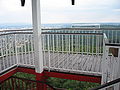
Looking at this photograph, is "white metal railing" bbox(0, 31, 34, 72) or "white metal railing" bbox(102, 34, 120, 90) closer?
"white metal railing" bbox(102, 34, 120, 90)

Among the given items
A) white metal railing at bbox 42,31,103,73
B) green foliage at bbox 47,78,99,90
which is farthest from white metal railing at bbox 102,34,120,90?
green foliage at bbox 47,78,99,90

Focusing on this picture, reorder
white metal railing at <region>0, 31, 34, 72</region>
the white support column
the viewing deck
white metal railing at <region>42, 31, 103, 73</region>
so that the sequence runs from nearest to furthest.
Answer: the white support column, the viewing deck, white metal railing at <region>42, 31, 103, 73</region>, white metal railing at <region>0, 31, 34, 72</region>

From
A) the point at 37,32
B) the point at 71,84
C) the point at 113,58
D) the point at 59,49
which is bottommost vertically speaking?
the point at 71,84

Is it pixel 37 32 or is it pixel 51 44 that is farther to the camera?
pixel 51 44

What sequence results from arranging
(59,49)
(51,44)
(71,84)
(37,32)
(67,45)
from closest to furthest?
(37,32) < (51,44) < (67,45) < (59,49) < (71,84)

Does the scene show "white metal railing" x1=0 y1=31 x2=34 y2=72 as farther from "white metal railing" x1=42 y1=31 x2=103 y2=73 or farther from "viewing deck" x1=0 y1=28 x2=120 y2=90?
"white metal railing" x1=42 y1=31 x2=103 y2=73

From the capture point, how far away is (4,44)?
417 cm

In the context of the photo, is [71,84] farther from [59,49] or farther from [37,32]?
[37,32]

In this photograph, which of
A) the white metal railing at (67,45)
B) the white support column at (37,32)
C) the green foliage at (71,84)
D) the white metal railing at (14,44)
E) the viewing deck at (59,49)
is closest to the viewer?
the white support column at (37,32)

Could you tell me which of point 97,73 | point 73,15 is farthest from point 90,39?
point 73,15

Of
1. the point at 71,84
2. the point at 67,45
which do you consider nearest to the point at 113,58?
the point at 67,45

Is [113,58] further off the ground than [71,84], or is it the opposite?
[113,58]

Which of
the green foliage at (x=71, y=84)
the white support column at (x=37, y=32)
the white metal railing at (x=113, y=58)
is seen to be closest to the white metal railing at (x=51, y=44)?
the white support column at (x=37, y=32)

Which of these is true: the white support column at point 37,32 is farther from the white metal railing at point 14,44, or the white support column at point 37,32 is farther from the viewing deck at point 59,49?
the white metal railing at point 14,44
